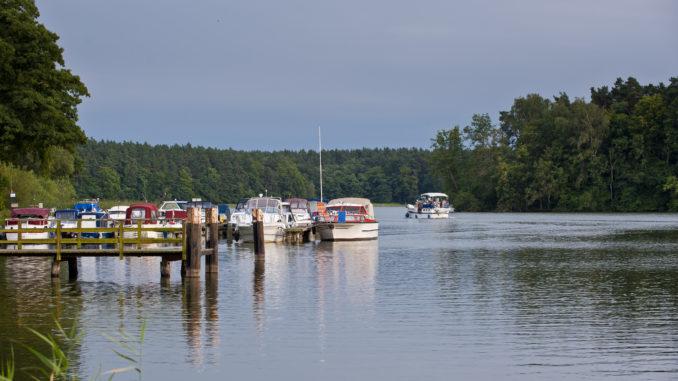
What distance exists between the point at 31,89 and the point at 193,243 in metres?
17.9

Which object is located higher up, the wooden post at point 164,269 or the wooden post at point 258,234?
the wooden post at point 258,234

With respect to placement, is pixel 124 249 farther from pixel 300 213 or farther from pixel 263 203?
pixel 300 213

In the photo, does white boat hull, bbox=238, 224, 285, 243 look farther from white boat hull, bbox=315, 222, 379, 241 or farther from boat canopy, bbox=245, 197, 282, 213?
white boat hull, bbox=315, 222, 379, 241

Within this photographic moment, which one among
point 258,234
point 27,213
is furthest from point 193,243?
point 27,213

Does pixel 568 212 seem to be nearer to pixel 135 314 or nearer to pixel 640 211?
pixel 640 211

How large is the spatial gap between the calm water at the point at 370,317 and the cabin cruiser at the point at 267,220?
11999 mm

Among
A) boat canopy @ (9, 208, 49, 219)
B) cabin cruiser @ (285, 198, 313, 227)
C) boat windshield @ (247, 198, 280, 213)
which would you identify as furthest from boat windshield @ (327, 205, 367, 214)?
boat canopy @ (9, 208, 49, 219)

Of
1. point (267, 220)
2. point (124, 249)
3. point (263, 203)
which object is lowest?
point (124, 249)

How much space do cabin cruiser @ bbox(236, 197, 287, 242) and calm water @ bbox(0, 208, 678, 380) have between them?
12.0 meters

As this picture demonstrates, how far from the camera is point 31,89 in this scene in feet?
133

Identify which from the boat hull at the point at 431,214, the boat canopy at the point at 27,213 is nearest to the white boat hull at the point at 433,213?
the boat hull at the point at 431,214

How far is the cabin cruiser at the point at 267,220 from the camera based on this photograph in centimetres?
5122

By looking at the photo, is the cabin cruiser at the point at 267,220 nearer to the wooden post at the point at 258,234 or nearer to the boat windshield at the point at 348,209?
the boat windshield at the point at 348,209

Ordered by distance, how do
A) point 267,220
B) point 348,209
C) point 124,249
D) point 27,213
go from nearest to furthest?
point 124,249, point 27,213, point 267,220, point 348,209
